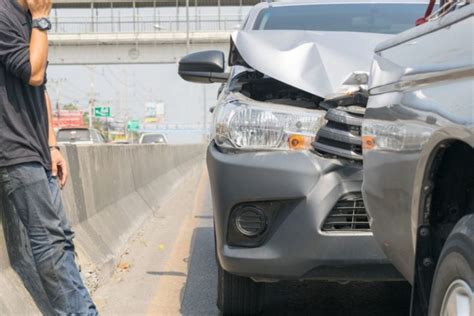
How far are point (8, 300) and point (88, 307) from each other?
1.45 ft

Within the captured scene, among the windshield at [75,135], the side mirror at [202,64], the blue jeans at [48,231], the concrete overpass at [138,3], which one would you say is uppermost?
the concrete overpass at [138,3]

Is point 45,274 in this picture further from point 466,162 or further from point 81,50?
point 81,50

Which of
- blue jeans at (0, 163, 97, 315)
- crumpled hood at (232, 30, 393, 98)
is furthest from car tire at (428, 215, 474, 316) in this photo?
blue jeans at (0, 163, 97, 315)

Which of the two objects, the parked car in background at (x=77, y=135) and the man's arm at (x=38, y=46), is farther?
the parked car in background at (x=77, y=135)

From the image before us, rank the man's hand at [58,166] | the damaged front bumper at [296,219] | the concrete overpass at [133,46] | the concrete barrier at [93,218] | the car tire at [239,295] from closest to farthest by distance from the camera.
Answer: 1. the damaged front bumper at [296,219]
2. the man's hand at [58,166]
3. the concrete barrier at [93,218]
4. the car tire at [239,295]
5. the concrete overpass at [133,46]

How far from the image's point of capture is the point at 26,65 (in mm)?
3252

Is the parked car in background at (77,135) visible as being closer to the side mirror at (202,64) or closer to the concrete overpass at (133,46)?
the concrete overpass at (133,46)

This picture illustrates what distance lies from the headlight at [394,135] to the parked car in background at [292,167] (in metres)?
0.49

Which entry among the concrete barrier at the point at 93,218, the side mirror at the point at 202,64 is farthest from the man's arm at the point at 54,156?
the side mirror at the point at 202,64

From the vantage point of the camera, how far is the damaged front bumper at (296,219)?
3.54 meters

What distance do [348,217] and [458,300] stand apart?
139 cm

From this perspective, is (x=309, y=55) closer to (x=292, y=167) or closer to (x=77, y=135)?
(x=292, y=167)

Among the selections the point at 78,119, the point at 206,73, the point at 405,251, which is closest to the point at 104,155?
the point at 206,73

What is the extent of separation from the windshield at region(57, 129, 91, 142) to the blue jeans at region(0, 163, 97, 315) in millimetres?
23906
